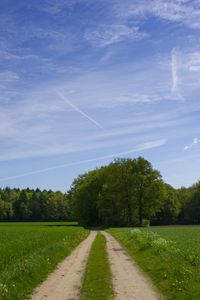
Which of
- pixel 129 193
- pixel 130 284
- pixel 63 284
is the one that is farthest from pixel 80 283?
pixel 129 193

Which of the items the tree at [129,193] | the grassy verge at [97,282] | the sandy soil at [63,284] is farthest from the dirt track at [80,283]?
the tree at [129,193]

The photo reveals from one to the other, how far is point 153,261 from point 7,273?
9204 mm

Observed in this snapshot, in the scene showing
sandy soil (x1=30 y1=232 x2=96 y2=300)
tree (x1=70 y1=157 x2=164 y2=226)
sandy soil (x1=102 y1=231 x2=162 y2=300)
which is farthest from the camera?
tree (x1=70 y1=157 x2=164 y2=226)

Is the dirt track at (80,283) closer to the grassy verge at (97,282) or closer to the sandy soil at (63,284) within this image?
the sandy soil at (63,284)

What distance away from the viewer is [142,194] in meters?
113

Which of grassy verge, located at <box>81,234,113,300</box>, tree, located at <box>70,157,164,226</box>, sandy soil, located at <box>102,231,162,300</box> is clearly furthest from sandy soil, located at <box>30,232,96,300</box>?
tree, located at <box>70,157,164,226</box>

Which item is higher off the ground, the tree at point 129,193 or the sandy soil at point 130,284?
the tree at point 129,193

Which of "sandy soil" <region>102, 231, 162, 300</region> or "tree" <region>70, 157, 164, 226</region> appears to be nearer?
"sandy soil" <region>102, 231, 162, 300</region>

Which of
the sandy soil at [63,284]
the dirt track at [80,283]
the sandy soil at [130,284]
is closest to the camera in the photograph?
the sandy soil at [130,284]

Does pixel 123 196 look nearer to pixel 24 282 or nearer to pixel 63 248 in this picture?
pixel 63 248

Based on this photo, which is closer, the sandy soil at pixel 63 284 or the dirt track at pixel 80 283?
the dirt track at pixel 80 283

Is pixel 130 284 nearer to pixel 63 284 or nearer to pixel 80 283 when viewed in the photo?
pixel 80 283

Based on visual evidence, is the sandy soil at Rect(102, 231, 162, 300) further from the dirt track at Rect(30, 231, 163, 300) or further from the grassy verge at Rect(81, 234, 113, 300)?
the grassy verge at Rect(81, 234, 113, 300)

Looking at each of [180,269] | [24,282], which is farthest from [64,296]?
[180,269]
